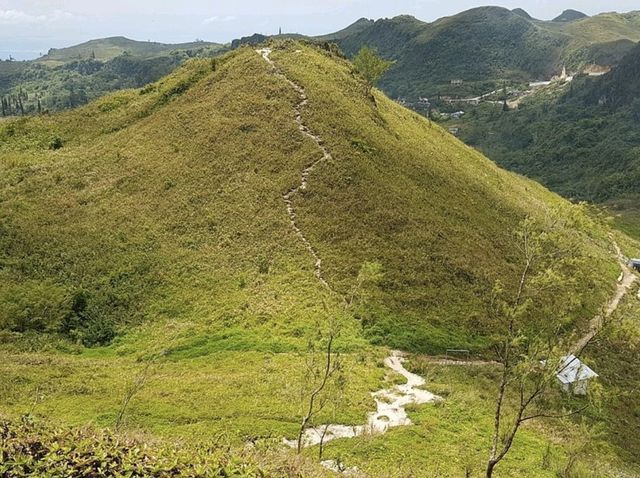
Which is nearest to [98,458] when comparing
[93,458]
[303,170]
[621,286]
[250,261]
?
[93,458]

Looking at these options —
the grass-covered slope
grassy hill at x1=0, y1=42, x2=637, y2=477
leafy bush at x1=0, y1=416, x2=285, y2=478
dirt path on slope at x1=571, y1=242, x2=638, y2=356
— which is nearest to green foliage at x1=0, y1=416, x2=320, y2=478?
leafy bush at x1=0, y1=416, x2=285, y2=478

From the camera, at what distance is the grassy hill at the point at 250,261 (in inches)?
983

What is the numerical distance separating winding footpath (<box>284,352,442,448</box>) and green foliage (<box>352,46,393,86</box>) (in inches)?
1855

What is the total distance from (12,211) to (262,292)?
Result: 25.6 metres

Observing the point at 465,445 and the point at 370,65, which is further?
the point at 370,65

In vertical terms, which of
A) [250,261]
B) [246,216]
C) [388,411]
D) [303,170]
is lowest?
[388,411]

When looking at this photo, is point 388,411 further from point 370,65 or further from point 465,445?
point 370,65

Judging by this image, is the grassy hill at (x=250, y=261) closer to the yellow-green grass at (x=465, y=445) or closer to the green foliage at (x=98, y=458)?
the yellow-green grass at (x=465, y=445)

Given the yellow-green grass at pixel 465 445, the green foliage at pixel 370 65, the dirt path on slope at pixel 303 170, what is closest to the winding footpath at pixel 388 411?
the yellow-green grass at pixel 465 445

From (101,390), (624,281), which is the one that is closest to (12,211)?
(101,390)

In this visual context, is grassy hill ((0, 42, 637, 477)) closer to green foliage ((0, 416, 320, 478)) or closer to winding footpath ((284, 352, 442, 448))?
winding footpath ((284, 352, 442, 448))

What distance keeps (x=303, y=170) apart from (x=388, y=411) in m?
28.0

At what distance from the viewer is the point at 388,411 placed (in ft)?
88.1

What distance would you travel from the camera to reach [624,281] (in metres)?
53.7
